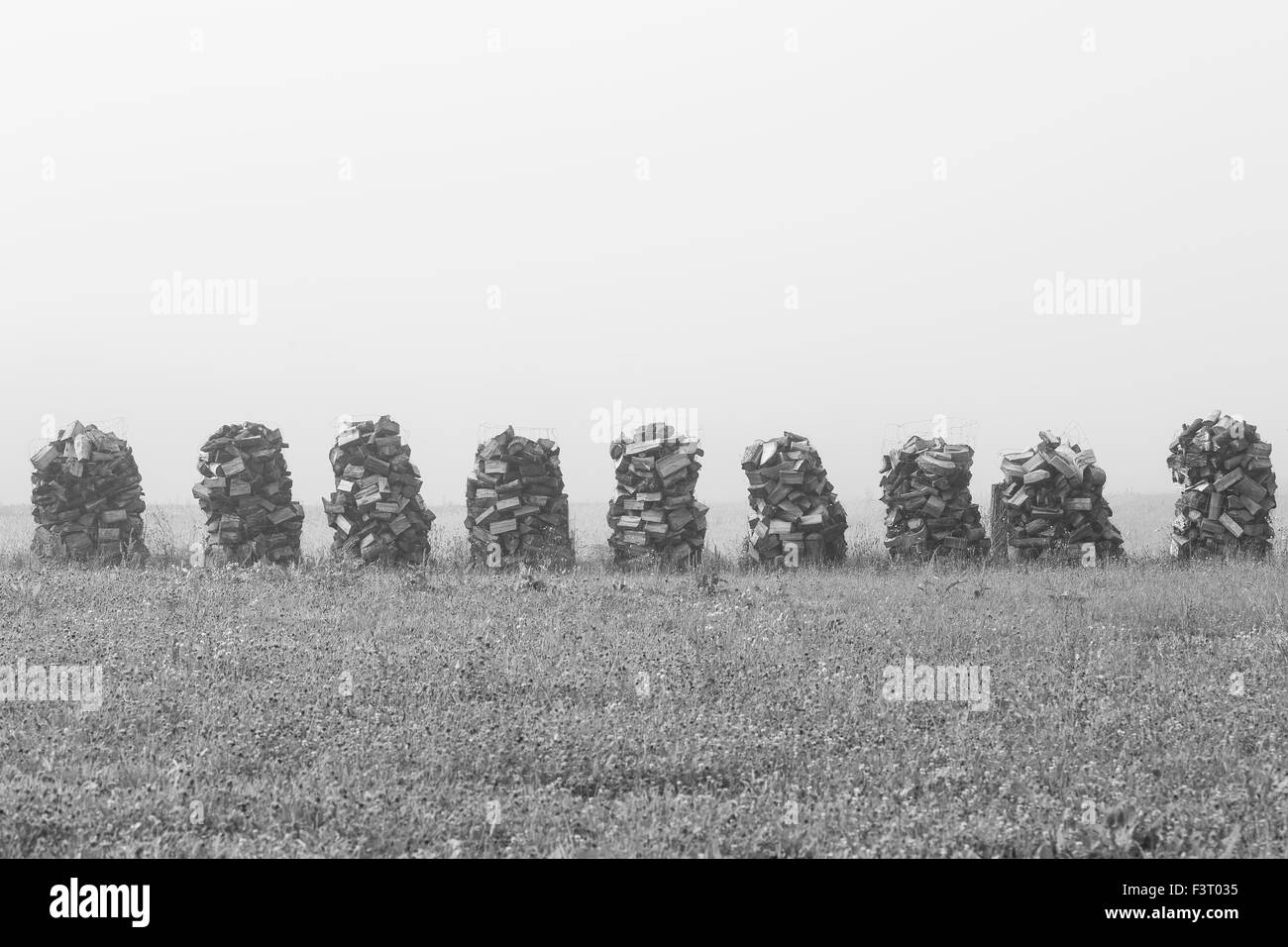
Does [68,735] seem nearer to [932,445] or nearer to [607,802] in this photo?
[607,802]

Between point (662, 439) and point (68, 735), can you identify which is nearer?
point (68, 735)

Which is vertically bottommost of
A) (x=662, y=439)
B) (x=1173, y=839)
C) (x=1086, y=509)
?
(x=1173, y=839)

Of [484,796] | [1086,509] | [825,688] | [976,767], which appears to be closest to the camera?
[484,796]

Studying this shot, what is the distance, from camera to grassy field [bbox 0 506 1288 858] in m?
7.24

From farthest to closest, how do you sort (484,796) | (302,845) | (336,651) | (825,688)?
(336,651), (825,688), (484,796), (302,845)

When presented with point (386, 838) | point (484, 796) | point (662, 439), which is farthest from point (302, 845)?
point (662, 439)

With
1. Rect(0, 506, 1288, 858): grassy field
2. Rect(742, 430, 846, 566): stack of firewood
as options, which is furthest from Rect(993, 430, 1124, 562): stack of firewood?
Rect(0, 506, 1288, 858): grassy field

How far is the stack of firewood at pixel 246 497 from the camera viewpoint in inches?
912

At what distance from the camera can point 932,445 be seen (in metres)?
23.4

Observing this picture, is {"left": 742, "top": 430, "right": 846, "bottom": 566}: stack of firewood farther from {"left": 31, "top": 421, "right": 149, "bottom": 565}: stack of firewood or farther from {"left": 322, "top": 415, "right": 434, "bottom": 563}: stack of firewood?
{"left": 31, "top": 421, "right": 149, "bottom": 565}: stack of firewood

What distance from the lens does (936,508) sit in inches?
891

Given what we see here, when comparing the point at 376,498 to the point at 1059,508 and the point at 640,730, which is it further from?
the point at 640,730

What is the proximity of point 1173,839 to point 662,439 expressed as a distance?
16.3 m

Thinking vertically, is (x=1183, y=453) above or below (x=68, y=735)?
above
